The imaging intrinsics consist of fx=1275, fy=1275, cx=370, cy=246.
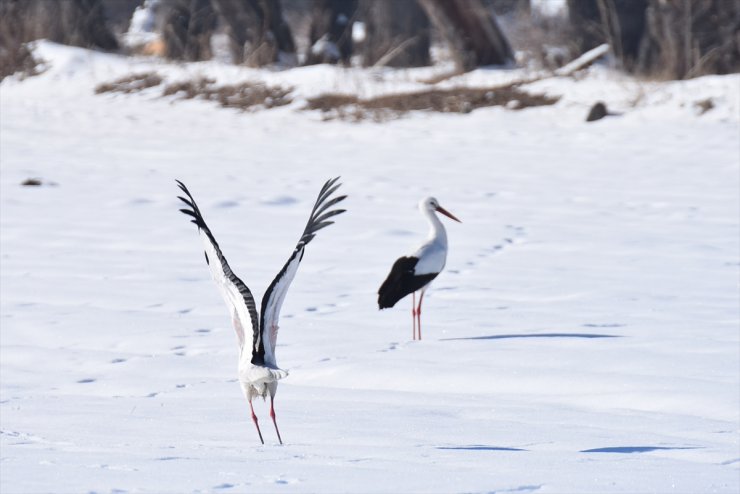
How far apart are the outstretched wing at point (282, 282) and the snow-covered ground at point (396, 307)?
16.0 inches

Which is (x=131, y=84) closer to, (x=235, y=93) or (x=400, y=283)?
(x=235, y=93)

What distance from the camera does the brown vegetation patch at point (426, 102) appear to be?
18031 millimetres

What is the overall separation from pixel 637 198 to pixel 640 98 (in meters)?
4.71

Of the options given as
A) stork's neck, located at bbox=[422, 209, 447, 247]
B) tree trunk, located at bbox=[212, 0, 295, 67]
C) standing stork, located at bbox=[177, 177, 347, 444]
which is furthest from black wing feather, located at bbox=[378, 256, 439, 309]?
tree trunk, located at bbox=[212, 0, 295, 67]

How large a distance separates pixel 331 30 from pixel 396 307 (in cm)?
1538

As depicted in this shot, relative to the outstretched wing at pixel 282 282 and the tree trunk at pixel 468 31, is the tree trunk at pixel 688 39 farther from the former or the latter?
the outstretched wing at pixel 282 282

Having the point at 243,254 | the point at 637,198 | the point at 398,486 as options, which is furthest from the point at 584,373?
the point at 637,198

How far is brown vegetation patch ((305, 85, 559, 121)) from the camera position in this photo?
1803 cm

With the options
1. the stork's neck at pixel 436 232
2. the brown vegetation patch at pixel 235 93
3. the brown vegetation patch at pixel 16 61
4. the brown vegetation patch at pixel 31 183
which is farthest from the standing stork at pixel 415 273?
the brown vegetation patch at pixel 16 61

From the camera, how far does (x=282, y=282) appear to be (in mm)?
4191

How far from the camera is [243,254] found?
10.2 m

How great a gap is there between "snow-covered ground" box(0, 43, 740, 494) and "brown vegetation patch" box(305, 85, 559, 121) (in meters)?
0.33

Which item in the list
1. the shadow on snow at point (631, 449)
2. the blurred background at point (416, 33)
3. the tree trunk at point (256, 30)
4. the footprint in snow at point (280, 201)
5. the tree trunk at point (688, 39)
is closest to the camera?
the shadow on snow at point (631, 449)

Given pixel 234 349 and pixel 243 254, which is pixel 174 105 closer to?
pixel 243 254
